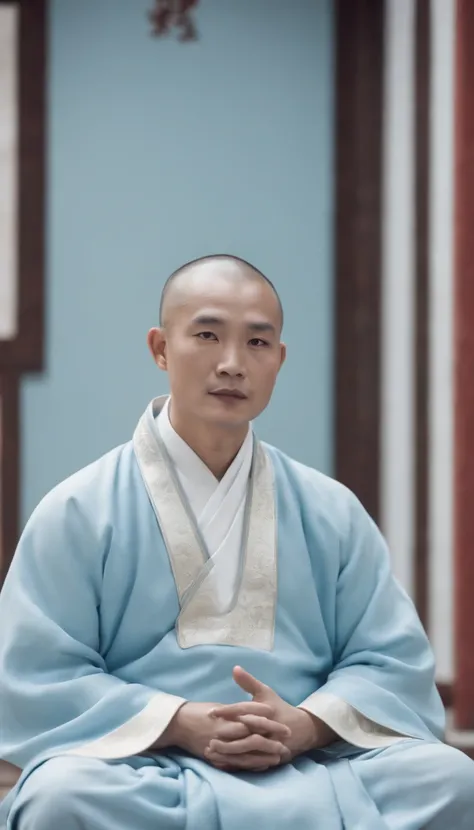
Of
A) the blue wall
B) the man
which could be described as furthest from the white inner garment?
the blue wall

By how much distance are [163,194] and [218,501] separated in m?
2.00

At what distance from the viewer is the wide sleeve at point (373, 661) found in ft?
6.85

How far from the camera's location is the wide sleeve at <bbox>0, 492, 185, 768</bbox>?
1994 millimetres

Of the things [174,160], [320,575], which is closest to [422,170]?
[174,160]

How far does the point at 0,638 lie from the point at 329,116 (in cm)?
248

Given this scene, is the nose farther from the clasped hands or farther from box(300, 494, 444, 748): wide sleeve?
the clasped hands

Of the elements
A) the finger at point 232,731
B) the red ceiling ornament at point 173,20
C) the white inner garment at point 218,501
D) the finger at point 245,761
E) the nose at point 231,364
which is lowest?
the finger at point 245,761

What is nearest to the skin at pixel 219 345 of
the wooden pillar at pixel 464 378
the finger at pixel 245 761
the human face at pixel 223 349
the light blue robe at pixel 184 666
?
Result: the human face at pixel 223 349

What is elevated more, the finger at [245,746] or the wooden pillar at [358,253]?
the wooden pillar at [358,253]

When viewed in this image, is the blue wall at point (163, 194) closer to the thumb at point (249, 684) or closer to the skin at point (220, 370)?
the skin at point (220, 370)

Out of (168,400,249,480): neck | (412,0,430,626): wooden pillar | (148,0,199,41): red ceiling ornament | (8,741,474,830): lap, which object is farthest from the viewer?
(148,0,199,41): red ceiling ornament

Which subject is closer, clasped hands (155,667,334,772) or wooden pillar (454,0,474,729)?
clasped hands (155,667,334,772)

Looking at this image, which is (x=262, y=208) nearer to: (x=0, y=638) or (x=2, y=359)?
(x=2, y=359)

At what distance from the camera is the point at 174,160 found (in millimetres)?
4020
